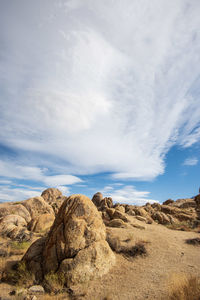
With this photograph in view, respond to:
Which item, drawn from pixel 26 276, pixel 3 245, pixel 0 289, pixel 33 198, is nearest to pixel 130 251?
pixel 26 276

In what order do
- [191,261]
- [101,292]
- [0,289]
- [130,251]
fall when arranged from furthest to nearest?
1. [130,251]
2. [191,261]
3. [0,289]
4. [101,292]

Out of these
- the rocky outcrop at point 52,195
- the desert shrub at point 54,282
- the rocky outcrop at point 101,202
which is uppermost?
the rocky outcrop at point 52,195

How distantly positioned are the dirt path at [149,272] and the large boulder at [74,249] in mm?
811

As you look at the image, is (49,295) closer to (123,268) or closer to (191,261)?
(123,268)

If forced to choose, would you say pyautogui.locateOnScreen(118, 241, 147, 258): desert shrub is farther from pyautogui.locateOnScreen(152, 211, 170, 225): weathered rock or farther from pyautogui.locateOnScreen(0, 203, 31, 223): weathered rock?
pyautogui.locateOnScreen(0, 203, 31, 223): weathered rock

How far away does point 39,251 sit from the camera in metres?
12.0

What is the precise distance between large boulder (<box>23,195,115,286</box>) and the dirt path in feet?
2.66

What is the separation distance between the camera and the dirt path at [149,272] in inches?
329

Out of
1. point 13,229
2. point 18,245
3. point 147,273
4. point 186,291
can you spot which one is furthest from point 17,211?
point 186,291

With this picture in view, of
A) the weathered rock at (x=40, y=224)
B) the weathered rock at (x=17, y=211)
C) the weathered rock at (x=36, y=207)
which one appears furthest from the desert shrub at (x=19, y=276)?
the weathered rock at (x=36, y=207)

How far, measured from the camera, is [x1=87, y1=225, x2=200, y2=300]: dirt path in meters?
8.36

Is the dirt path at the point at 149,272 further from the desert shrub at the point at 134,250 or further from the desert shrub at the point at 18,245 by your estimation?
the desert shrub at the point at 18,245

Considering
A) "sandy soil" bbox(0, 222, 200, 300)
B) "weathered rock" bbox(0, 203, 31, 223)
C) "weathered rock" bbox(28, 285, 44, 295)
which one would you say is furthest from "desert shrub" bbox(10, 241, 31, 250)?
"weathered rock" bbox(0, 203, 31, 223)

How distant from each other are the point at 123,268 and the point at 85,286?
2908mm
